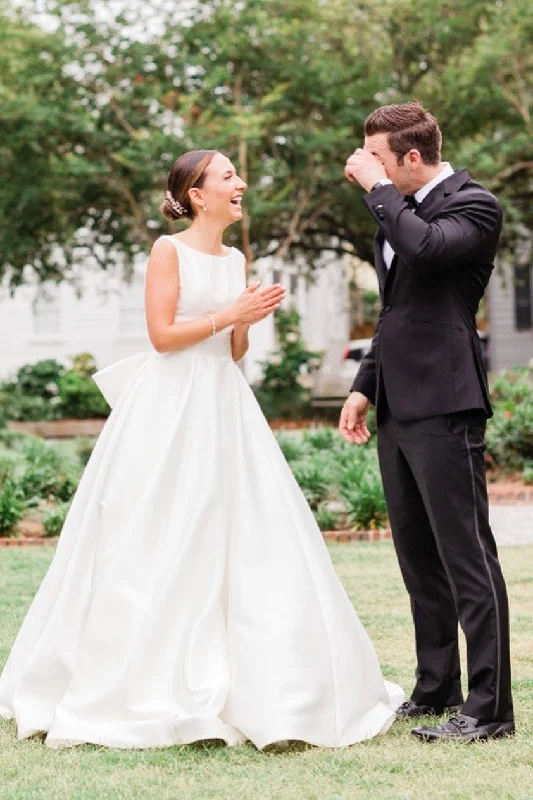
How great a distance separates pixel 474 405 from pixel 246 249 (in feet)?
69.4

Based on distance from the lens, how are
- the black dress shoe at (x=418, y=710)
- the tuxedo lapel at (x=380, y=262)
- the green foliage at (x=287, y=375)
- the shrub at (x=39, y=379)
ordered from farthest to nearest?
the shrub at (x=39, y=379) → the green foliage at (x=287, y=375) → the black dress shoe at (x=418, y=710) → the tuxedo lapel at (x=380, y=262)

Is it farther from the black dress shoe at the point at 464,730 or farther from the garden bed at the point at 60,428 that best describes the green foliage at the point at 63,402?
the black dress shoe at the point at 464,730

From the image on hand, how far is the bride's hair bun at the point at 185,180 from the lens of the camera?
5.26 m

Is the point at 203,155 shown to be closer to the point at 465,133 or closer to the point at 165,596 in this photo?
the point at 165,596

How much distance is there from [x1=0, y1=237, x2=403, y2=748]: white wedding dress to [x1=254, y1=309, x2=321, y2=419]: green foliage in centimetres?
2115

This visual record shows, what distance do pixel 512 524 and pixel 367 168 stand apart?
7674 millimetres

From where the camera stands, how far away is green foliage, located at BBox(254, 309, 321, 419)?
26625 millimetres

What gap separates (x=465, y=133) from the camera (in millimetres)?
27469

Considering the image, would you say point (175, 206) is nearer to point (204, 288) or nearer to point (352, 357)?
point (204, 288)

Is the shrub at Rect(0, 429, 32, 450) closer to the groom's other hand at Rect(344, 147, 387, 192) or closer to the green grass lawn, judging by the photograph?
the green grass lawn

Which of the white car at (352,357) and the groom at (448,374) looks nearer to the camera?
the groom at (448,374)

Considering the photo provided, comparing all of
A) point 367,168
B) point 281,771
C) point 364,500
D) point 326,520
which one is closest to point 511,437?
point 364,500

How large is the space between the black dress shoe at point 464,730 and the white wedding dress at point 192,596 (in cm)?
22

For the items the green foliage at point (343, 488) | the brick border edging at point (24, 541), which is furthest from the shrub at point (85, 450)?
the brick border edging at point (24, 541)
